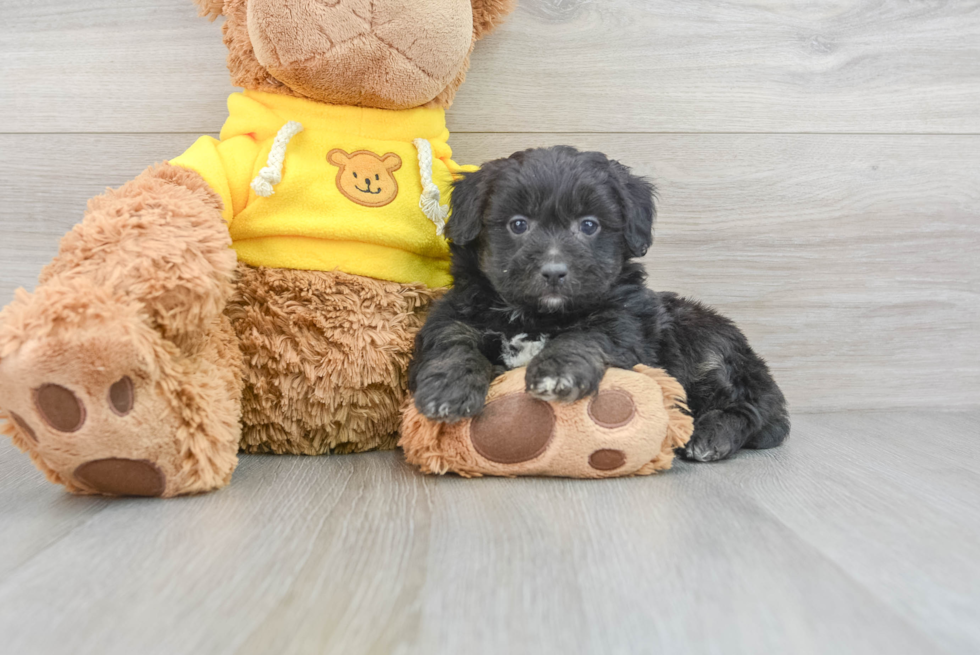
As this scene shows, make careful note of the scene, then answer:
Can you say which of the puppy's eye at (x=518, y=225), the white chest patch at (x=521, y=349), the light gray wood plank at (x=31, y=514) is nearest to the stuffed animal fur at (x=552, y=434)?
the white chest patch at (x=521, y=349)

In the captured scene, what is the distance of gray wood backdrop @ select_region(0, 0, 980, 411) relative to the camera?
2.40 metres

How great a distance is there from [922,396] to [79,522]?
9.10 ft

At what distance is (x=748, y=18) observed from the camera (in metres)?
2.52

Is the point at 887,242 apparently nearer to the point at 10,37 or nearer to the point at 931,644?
the point at 931,644

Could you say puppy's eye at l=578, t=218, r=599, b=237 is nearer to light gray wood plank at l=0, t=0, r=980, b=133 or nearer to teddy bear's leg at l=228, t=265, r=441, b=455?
teddy bear's leg at l=228, t=265, r=441, b=455

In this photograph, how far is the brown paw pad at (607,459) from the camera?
1.68 metres

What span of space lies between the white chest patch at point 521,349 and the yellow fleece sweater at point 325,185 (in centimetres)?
37

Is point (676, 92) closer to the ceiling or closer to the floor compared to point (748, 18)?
closer to the floor

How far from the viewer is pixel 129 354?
1421mm

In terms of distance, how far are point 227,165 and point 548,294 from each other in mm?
913

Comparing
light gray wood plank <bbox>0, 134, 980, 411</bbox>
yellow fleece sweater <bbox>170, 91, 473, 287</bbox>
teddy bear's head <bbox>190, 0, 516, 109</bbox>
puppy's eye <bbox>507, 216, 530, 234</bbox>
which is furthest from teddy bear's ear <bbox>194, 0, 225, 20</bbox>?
puppy's eye <bbox>507, 216, 530, 234</bbox>

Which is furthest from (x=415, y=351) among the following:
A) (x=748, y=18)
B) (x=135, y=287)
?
(x=748, y=18)

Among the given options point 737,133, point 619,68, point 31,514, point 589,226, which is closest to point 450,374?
point 589,226

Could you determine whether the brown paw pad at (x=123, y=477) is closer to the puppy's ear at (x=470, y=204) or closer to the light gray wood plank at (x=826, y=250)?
the puppy's ear at (x=470, y=204)
